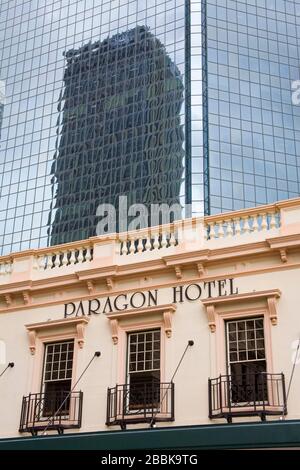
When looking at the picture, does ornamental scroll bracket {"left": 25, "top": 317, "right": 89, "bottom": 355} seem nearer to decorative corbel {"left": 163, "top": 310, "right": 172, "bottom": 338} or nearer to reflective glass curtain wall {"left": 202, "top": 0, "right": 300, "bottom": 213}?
decorative corbel {"left": 163, "top": 310, "right": 172, "bottom": 338}

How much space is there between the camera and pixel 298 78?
89.9 m

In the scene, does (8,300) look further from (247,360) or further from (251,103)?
(251,103)

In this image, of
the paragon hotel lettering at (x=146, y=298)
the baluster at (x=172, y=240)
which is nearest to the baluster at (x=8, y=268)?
the paragon hotel lettering at (x=146, y=298)

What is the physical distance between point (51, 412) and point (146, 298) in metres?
3.72

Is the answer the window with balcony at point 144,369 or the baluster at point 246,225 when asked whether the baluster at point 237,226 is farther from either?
the window with balcony at point 144,369

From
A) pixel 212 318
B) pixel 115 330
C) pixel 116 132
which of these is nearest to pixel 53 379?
pixel 115 330

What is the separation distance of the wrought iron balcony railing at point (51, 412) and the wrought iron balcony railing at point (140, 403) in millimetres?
973

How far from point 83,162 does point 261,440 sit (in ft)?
260

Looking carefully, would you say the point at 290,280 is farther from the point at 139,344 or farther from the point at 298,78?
the point at 298,78

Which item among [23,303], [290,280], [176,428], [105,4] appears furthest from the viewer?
[105,4]

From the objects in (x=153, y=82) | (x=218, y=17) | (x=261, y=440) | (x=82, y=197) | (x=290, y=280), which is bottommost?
(x=261, y=440)

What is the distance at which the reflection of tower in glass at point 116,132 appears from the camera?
83875 mm

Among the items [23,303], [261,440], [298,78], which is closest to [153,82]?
[298,78]

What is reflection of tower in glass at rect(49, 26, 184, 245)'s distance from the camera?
83.9 metres
